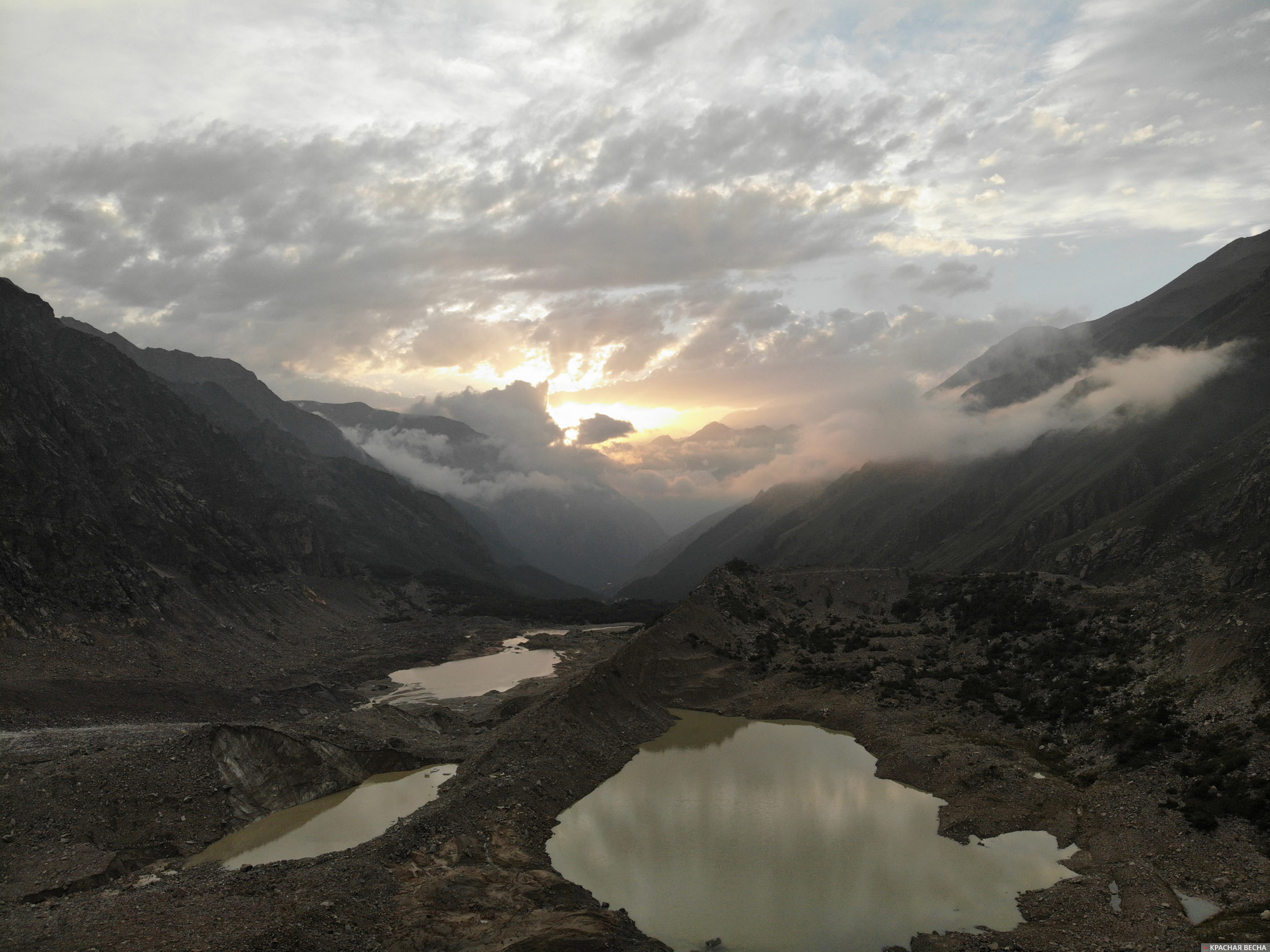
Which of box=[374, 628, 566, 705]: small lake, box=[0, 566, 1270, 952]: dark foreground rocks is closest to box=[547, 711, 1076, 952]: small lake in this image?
box=[0, 566, 1270, 952]: dark foreground rocks

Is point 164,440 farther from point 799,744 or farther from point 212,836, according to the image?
point 799,744

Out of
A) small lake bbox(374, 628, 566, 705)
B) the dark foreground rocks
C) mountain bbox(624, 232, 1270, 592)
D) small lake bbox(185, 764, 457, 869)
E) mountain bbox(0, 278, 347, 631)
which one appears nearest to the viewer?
the dark foreground rocks

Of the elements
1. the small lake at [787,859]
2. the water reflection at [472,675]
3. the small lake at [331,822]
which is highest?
the small lake at [331,822]

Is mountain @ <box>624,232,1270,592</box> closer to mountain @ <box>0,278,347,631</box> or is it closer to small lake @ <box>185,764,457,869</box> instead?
small lake @ <box>185,764,457,869</box>

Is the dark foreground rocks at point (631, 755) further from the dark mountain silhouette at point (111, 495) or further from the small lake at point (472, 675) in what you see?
the dark mountain silhouette at point (111, 495)

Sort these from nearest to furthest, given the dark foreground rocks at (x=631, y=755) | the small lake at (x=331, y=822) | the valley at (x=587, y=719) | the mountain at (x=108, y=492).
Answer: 1. the dark foreground rocks at (x=631, y=755)
2. the valley at (x=587, y=719)
3. the small lake at (x=331, y=822)
4. the mountain at (x=108, y=492)

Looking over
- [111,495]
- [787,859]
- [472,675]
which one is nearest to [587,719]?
[787,859]

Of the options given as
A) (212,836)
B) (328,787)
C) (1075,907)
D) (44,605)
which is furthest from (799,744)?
(44,605)

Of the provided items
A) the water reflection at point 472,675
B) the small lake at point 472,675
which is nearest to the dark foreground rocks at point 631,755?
the small lake at point 472,675
